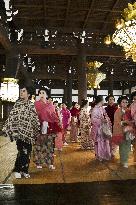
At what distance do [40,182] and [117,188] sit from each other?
4.35ft

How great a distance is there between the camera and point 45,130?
22.0ft

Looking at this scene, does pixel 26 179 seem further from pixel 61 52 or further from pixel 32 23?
pixel 61 52

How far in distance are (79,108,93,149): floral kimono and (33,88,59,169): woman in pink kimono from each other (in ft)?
13.9

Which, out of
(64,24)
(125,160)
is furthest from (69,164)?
(64,24)

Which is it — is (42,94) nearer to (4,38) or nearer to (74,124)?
(4,38)

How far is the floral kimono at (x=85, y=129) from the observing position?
37.0 ft

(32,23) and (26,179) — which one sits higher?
(32,23)

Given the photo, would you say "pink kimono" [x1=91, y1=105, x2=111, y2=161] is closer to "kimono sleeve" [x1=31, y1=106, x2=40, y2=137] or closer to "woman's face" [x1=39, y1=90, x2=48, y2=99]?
"woman's face" [x1=39, y1=90, x2=48, y2=99]

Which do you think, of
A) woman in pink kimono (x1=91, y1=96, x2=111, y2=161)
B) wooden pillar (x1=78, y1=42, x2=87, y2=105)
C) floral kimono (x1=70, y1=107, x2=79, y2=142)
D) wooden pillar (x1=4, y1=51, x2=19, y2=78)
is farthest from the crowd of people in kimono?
wooden pillar (x1=4, y1=51, x2=19, y2=78)

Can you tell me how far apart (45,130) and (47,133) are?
139mm

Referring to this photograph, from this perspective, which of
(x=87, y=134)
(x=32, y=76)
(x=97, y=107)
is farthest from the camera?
(x=32, y=76)

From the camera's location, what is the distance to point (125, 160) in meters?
7.50

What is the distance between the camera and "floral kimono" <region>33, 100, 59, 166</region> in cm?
677

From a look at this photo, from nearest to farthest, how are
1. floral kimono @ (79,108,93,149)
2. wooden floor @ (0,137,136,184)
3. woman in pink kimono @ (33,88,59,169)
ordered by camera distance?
wooden floor @ (0,137,136,184)
woman in pink kimono @ (33,88,59,169)
floral kimono @ (79,108,93,149)
